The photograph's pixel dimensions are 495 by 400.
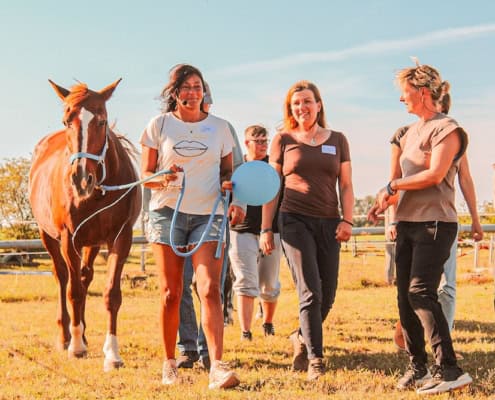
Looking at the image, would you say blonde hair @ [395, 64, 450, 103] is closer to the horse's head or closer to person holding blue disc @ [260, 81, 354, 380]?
person holding blue disc @ [260, 81, 354, 380]

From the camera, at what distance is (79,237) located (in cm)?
631

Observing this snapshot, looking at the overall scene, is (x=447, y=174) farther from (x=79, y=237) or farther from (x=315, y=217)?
(x=79, y=237)

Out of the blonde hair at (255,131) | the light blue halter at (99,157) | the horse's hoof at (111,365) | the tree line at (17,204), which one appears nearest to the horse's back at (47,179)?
the light blue halter at (99,157)

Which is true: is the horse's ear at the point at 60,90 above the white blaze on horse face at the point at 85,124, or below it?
above

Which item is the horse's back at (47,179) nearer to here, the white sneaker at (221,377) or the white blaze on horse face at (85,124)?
the white blaze on horse face at (85,124)

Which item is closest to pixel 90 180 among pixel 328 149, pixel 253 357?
pixel 328 149

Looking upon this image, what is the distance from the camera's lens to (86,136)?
5.40m

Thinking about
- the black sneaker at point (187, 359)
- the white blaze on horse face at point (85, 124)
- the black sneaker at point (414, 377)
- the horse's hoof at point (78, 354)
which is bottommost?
the horse's hoof at point (78, 354)

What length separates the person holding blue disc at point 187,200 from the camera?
4523 millimetres

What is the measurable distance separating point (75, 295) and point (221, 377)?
8.20ft

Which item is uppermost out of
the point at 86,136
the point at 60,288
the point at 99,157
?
the point at 86,136

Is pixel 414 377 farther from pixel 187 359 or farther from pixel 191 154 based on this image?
pixel 191 154

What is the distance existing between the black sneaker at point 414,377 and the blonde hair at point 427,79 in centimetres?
180

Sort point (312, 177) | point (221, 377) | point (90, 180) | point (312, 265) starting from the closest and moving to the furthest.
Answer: point (221, 377) → point (312, 265) → point (312, 177) → point (90, 180)
